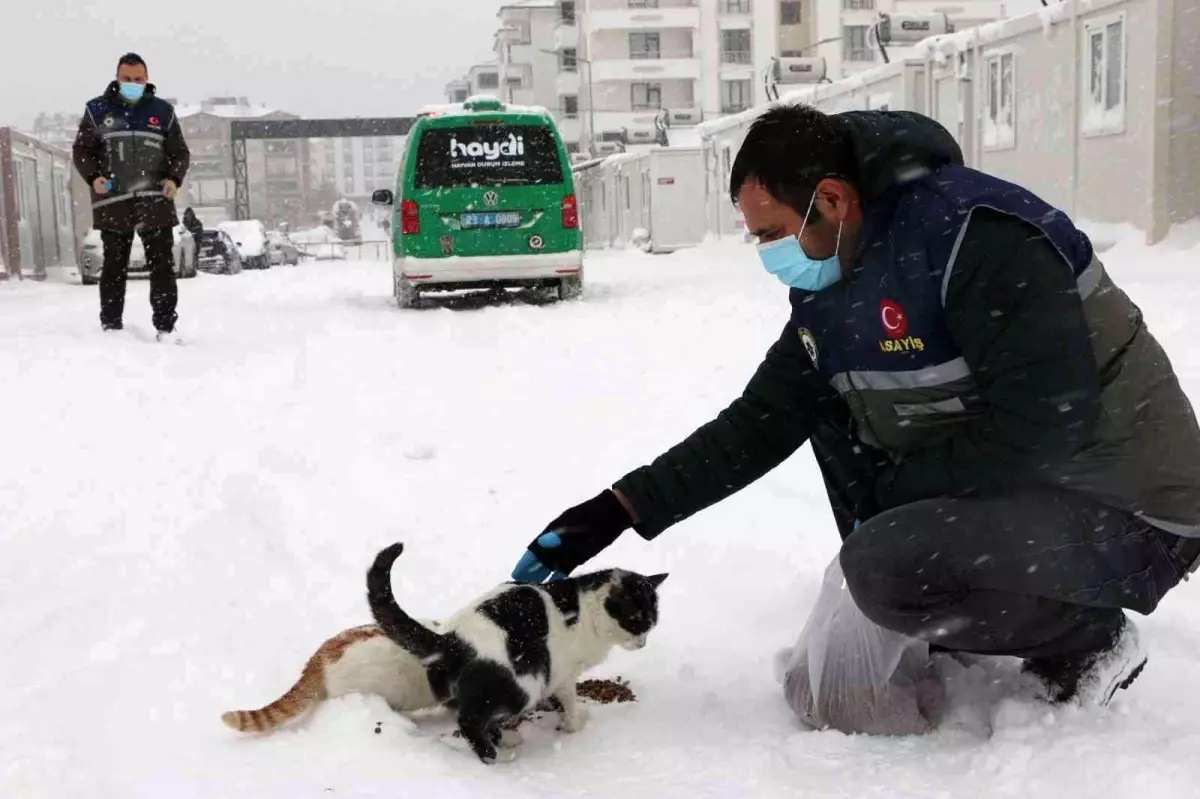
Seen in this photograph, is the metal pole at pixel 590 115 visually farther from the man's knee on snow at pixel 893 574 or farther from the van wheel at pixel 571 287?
the man's knee on snow at pixel 893 574

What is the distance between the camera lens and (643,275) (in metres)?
19.2

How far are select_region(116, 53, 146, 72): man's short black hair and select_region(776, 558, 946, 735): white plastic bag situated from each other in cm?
806

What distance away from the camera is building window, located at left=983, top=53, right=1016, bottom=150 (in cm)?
1602

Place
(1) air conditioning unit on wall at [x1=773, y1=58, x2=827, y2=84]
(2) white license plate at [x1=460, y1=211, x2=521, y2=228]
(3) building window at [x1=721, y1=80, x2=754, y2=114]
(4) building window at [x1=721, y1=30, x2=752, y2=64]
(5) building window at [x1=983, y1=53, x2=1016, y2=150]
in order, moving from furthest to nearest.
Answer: (4) building window at [x1=721, y1=30, x2=752, y2=64] < (3) building window at [x1=721, y1=80, x2=754, y2=114] < (1) air conditioning unit on wall at [x1=773, y1=58, x2=827, y2=84] < (5) building window at [x1=983, y1=53, x2=1016, y2=150] < (2) white license plate at [x1=460, y1=211, x2=521, y2=228]

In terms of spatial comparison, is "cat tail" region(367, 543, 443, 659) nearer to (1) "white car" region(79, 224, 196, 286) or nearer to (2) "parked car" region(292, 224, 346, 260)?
(1) "white car" region(79, 224, 196, 286)

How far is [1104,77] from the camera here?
13.9 m

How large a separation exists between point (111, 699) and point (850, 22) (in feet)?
207

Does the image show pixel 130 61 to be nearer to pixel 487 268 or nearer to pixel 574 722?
pixel 487 268

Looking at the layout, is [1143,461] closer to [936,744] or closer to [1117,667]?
[1117,667]

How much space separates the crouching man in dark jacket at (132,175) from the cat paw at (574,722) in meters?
6.91

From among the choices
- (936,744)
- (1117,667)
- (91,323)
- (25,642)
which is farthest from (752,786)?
(91,323)

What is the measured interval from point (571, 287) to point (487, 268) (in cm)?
109

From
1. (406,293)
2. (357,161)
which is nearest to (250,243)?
(406,293)

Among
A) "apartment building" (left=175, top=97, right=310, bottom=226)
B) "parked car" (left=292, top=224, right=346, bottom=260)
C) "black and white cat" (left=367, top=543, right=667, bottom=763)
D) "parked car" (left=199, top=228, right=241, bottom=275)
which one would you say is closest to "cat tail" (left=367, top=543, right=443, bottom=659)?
"black and white cat" (left=367, top=543, right=667, bottom=763)
